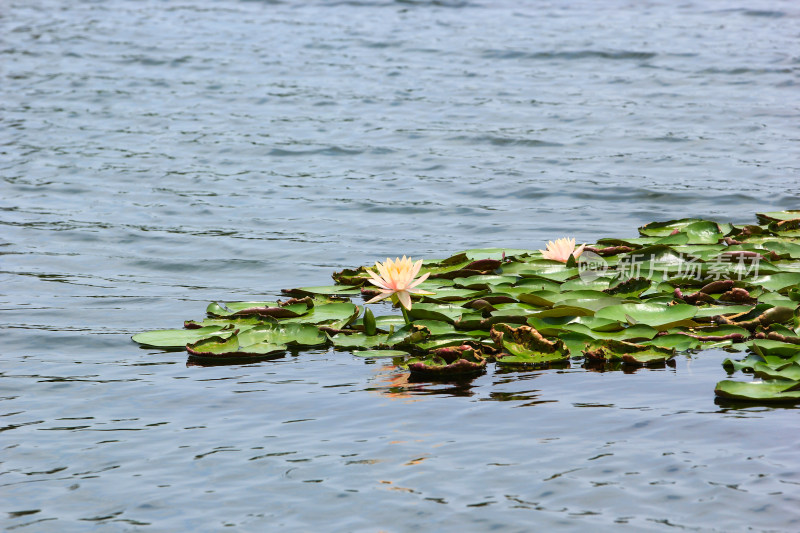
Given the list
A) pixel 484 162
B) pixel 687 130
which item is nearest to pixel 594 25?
pixel 687 130

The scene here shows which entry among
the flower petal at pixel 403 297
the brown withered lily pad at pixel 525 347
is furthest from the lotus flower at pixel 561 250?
the flower petal at pixel 403 297

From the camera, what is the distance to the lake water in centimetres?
365

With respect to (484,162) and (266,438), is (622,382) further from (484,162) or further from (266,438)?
(484,162)

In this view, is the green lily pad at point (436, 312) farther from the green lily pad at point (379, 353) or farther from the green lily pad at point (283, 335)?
the green lily pad at point (283, 335)

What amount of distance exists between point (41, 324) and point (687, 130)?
8.47 meters

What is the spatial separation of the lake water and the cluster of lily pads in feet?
0.56

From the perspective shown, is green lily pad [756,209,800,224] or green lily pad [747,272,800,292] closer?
green lily pad [747,272,800,292]

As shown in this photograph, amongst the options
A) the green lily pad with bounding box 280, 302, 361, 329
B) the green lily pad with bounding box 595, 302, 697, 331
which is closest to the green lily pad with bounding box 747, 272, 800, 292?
the green lily pad with bounding box 595, 302, 697, 331

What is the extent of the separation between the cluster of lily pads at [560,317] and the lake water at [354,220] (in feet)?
0.56

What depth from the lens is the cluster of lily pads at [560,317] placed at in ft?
16.1

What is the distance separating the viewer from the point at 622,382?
185 inches

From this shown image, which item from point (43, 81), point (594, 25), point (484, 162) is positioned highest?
point (594, 25)

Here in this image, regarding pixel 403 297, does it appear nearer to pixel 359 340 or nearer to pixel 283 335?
pixel 359 340

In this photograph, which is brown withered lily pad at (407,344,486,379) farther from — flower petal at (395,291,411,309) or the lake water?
flower petal at (395,291,411,309)
